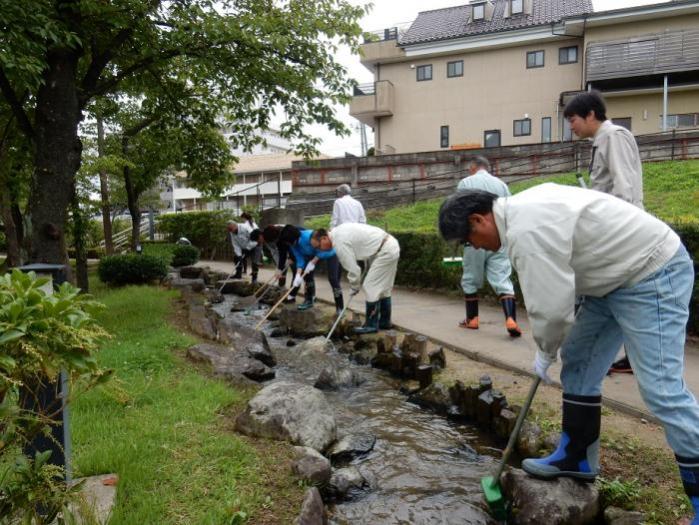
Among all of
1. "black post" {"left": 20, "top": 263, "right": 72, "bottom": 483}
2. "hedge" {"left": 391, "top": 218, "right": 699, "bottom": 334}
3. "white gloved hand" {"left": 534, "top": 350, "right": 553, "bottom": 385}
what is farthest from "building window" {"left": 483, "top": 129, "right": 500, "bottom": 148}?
"black post" {"left": 20, "top": 263, "right": 72, "bottom": 483}

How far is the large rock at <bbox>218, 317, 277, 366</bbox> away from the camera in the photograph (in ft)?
21.4

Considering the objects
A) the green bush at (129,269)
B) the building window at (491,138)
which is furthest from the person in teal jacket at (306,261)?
the building window at (491,138)

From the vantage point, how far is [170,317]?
830 centimetres

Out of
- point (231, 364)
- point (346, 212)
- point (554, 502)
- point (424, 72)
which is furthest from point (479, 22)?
point (554, 502)

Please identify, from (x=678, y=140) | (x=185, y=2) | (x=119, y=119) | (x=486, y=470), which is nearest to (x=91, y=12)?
(x=185, y=2)

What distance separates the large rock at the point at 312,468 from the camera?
10.5 ft

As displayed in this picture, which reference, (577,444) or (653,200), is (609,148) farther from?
(653,200)

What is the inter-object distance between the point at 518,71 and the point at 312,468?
26.7 m

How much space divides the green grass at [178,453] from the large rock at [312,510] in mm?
81

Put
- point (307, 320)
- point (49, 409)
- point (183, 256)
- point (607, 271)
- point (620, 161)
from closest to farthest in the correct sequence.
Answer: point (607, 271) → point (49, 409) → point (620, 161) → point (307, 320) → point (183, 256)

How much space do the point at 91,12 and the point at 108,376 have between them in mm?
5606

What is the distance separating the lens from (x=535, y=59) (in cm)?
2566

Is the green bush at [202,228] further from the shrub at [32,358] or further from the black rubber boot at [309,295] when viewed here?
the shrub at [32,358]

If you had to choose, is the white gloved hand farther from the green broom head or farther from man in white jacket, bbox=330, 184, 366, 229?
man in white jacket, bbox=330, 184, 366, 229
